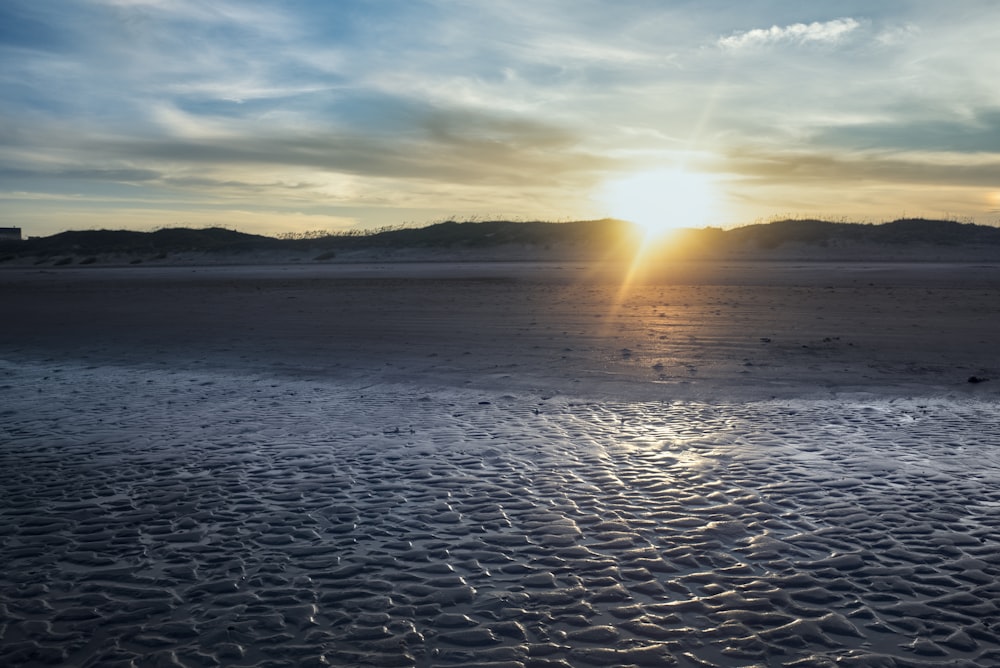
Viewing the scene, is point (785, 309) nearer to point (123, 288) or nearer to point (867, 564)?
point (867, 564)

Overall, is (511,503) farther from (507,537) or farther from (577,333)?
(577,333)

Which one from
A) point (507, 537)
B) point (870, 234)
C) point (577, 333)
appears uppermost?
point (870, 234)

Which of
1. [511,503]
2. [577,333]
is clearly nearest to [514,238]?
[577,333]

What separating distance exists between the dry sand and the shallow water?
23 millimetres

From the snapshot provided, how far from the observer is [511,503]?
5574 millimetres

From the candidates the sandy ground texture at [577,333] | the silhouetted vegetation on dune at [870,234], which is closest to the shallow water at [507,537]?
the sandy ground texture at [577,333]

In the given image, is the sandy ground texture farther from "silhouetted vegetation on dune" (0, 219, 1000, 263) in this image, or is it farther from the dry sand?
"silhouetted vegetation on dune" (0, 219, 1000, 263)

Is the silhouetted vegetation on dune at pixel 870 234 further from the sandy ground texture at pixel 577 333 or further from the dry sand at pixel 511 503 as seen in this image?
the dry sand at pixel 511 503

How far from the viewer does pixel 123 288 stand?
27734mm

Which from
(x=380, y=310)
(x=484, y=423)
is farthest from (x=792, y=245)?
(x=484, y=423)

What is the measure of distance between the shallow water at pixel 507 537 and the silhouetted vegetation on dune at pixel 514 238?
39.4 metres

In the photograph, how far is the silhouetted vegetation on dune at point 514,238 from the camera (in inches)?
1750

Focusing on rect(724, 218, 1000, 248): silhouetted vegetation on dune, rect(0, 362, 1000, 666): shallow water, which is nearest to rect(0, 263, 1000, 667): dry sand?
rect(0, 362, 1000, 666): shallow water

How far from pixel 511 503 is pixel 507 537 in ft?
2.08
